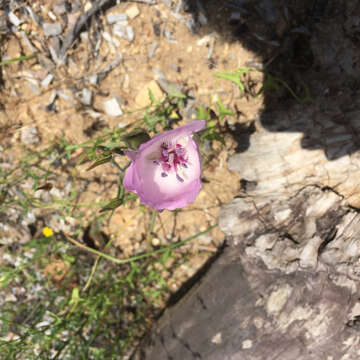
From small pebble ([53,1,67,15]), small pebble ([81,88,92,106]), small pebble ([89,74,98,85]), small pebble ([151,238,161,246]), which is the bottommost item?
small pebble ([151,238,161,246])

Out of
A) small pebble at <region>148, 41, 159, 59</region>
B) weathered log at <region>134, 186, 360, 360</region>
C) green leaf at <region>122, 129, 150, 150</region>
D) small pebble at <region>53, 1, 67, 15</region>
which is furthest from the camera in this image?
small pebble at <region>148, 41, 159, 59</region>

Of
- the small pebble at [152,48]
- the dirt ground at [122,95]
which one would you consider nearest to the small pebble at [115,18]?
the dirt ground at [122,95]

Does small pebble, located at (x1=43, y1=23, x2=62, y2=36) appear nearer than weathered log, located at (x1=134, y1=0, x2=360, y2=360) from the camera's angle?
No

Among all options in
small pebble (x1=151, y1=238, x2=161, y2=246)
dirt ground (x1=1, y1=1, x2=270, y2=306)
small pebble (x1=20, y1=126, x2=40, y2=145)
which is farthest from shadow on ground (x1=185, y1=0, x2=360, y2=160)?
small pebble (x1=20, y1=126, x2=40, y2=145)

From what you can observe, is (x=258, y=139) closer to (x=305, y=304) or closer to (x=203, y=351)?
(x=305, y=304)

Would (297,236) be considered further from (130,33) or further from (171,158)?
(130,33)

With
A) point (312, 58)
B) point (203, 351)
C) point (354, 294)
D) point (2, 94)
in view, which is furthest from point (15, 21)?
point (354, 294)

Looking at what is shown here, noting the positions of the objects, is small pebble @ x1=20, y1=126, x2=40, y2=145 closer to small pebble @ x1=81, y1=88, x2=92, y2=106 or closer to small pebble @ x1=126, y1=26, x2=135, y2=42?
small pebble @ x1=81, y1=88, x2=92, y2=106

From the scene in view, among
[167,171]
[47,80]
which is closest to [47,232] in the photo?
[47,80]

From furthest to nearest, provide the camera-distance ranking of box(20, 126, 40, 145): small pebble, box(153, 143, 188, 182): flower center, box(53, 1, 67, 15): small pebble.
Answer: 1. box(20, 126, 40, 145): small pebble
2. box(53, 1, 67, 15): small pebble
3. box(153, 143, 188, 182): flower center
